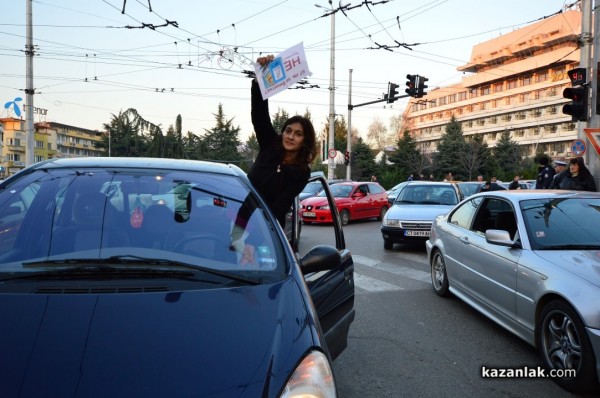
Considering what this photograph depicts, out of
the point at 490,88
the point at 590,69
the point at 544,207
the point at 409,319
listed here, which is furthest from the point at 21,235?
the point at 490,88

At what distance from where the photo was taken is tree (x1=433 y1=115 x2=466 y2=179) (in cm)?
5622

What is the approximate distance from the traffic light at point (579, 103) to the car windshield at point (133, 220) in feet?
33.5

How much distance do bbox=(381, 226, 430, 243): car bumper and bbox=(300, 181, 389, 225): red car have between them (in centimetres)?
547

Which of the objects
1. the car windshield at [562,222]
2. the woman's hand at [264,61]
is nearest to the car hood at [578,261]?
the car windshield at [562,222]

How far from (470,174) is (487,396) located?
180 feet

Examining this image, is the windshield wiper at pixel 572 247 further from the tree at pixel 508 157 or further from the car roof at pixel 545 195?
the tree at pixel 508 157

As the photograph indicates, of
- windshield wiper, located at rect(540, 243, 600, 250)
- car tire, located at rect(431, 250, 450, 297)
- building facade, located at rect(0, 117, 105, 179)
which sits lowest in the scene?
car tire, located at rect(431, 250, 450, 297)

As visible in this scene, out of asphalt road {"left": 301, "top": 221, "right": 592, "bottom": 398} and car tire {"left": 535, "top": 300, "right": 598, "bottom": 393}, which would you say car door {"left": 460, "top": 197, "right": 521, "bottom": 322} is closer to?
asphalt road {"left": 301, "top": 221, "right": 592, "bottom": 398}

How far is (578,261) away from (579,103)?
851cm

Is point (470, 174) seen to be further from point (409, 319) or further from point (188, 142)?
point (409, 319)

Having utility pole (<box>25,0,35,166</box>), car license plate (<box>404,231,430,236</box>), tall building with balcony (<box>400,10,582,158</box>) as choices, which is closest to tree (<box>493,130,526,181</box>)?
tall building with balcony (<box>400,10,582,158</box>)

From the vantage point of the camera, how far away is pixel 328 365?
1926 mm

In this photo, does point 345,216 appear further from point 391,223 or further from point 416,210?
point 391,223

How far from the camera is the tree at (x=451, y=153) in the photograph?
56.2 meters
